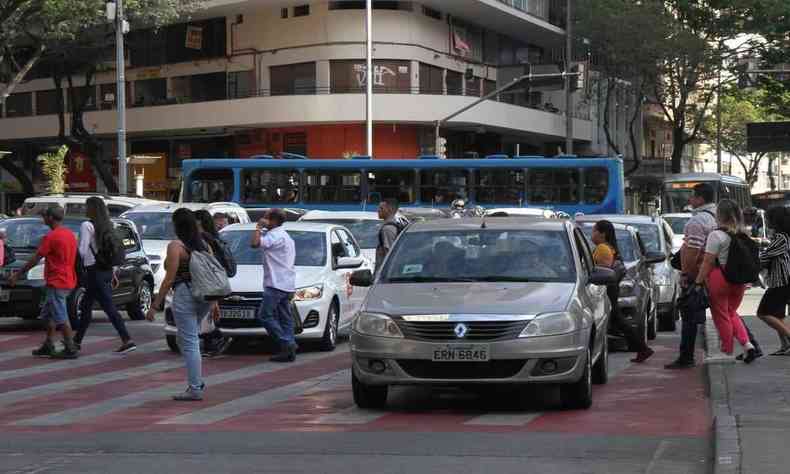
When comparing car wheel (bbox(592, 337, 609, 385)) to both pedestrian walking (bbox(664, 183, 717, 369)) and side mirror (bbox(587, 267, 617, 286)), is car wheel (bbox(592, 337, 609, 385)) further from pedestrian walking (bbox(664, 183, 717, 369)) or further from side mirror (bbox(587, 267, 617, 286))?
pedestrian walking (bbox(664, 183, 717, 369))

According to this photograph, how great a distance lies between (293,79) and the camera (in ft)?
182

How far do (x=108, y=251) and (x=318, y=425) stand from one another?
658 centimetres

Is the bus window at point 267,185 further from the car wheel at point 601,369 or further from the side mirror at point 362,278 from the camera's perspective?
the side mirror at point 362,278

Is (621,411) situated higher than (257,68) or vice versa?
(257,68)

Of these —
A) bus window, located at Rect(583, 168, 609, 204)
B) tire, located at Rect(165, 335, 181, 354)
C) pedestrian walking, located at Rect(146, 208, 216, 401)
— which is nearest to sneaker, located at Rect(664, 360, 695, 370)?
pedestrian walking, located at Rect(146, 208, 216, 401)

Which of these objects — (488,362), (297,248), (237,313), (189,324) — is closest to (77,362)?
(237,313)

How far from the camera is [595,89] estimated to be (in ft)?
222

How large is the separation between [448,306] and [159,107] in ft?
164

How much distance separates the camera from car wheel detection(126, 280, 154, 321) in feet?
69.4

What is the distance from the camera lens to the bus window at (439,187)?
3850cm

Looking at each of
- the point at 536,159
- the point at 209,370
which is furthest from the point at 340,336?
the point at 536,159

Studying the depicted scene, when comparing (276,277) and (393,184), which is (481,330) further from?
(393,184)

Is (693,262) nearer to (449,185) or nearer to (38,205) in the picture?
(38,205)

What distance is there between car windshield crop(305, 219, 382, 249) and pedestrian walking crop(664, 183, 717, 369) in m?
9.21
